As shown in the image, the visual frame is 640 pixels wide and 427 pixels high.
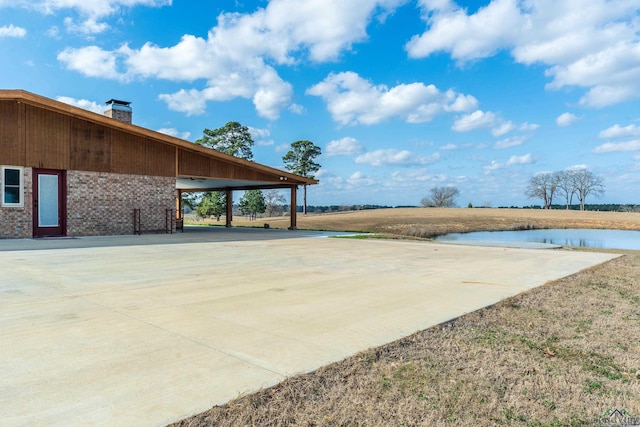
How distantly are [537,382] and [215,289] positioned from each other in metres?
4.20

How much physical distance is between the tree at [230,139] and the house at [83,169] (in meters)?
19.6

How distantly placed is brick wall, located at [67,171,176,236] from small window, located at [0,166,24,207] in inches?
54.5

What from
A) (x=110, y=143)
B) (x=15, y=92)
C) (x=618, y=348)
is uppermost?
(x=15, y=92)

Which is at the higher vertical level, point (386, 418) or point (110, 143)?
point (110, 143)

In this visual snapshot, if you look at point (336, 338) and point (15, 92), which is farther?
point (15, 92)

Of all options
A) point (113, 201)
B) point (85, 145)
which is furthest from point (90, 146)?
point (113, 201)

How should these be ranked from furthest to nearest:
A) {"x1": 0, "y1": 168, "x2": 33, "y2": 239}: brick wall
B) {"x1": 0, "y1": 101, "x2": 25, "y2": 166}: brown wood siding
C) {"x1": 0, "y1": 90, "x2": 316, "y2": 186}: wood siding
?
1. {"x1": 0, "y1": 168, "x2": 33, "y2": 239}: brick wall
2. {"x1": 0, "y1": 90, "x2": 316, "y2": 186}: wood siding
3. {"x1": 0, "y1": 101, "x2": 25, "y2": 166}: brown wood siding

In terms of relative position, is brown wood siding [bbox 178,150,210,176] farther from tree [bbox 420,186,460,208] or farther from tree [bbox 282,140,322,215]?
tree [bbox 420,186,460,208]

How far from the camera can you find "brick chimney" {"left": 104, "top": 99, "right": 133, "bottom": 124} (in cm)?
1695

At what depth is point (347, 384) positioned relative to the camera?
2.76 meters

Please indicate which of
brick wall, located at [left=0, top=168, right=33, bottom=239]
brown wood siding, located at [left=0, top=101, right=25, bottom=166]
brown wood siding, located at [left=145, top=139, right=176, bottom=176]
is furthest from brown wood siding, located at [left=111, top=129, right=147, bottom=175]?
brown wood siding, located at [left=0, top=101, right=25, bottom=166]

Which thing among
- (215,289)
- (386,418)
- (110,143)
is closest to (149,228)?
(110,143)

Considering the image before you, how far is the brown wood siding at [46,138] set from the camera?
43.6 feet

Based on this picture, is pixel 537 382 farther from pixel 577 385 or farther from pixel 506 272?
pixel 506 272
